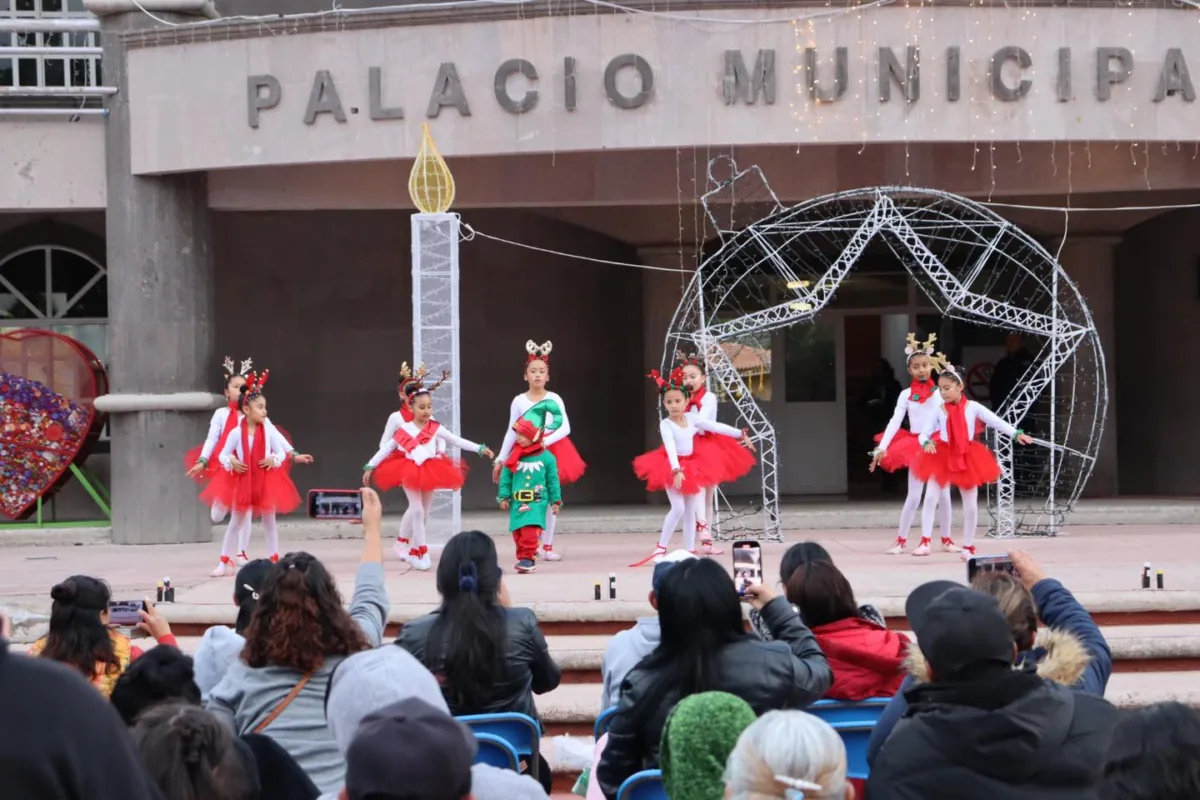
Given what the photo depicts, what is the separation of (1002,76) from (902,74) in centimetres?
93

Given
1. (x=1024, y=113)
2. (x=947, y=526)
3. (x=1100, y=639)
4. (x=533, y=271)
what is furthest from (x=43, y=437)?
(x=1100, y=639)

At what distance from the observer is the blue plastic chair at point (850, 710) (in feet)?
15.5

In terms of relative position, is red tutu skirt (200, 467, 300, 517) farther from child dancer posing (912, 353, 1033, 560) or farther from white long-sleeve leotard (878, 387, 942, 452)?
child dancer posing (912, 353, 1033, 560)

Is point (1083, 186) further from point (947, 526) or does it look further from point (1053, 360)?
point (947, 526)

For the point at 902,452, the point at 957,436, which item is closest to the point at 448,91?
the point at 902,452

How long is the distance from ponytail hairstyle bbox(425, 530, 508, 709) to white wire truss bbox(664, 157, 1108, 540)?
6.94m

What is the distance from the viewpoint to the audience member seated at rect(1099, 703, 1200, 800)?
2527 millimetres

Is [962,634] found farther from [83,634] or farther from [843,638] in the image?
[83,634]

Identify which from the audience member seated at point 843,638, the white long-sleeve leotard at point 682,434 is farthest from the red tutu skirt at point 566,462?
the audience member seated at point 843,638

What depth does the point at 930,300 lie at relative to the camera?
1745 cm

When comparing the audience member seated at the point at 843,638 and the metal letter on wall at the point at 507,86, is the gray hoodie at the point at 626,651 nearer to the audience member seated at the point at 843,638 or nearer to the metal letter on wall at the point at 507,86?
the audience member seated at the point at 843,638

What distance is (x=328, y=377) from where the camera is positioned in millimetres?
17500

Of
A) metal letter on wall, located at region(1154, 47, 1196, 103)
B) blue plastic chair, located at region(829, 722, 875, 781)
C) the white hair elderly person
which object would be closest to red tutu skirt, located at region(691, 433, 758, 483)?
metal letter on wall, located at region(1154, 47, 1196, 103)

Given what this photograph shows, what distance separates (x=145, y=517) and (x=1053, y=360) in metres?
8.72
